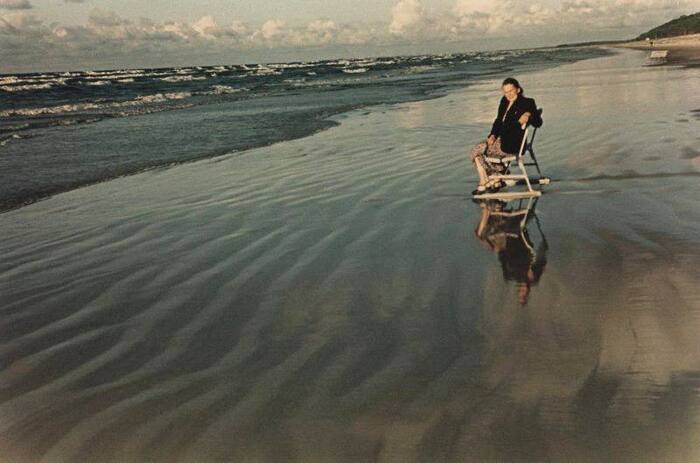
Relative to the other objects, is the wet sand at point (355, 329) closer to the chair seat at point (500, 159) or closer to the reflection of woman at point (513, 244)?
the reflection of woman at point (513, 244)

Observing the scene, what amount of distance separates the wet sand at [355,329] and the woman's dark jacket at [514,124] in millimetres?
727

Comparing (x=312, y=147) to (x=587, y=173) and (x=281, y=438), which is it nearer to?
(x=587, y=173)

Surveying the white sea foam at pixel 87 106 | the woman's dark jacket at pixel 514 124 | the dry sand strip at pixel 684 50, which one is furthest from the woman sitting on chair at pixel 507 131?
the dry sand strip at pixel 684 50

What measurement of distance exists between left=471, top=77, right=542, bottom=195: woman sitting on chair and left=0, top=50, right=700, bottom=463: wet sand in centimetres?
40

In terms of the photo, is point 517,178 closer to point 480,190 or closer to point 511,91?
point 480,190

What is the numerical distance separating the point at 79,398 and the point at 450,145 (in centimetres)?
919

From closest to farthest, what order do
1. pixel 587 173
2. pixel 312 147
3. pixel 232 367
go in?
pixel 232 367 → pixel 587 173 → pixel 312 147

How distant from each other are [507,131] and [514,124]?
5.4 inches

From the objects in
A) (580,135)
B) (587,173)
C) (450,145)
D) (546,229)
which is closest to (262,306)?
(546,229)

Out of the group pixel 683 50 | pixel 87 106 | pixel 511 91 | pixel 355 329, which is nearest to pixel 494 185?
pixel 511 91

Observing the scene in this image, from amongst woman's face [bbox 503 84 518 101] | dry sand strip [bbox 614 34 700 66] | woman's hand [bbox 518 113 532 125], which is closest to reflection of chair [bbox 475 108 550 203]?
woman's hand [bbox 518 113 532 125]

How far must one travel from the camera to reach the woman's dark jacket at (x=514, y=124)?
7.58 meters

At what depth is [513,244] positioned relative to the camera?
5367mm

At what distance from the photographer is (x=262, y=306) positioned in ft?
14.0
